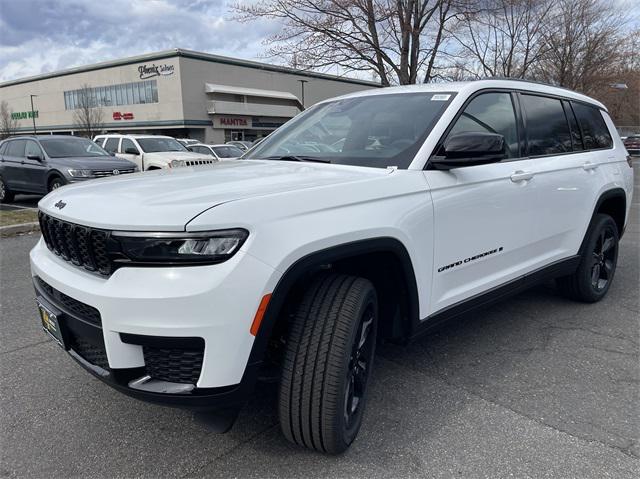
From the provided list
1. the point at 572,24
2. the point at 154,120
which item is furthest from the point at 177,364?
the point at 154,120

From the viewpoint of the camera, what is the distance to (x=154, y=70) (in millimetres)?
59375

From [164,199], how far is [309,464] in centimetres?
134

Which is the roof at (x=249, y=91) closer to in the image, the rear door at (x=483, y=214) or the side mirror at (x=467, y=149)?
the rear door at (x=483, y=214)

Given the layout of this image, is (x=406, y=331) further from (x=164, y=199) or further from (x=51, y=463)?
(x=51, y=463)

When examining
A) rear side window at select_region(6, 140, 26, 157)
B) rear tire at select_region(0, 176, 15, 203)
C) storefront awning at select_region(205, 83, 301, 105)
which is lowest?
rear tire at select_region(0, 176, 15, 203)

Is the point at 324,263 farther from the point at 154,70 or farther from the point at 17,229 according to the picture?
the point at 154,70

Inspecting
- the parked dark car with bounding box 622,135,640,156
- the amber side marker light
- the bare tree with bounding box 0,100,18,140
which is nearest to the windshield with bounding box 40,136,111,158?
the amber side marker light

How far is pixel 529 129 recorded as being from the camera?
145 inches

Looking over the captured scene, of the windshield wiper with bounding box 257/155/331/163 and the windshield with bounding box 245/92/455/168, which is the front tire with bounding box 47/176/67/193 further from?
the windshield wiper with bounding box 257/155/331/163

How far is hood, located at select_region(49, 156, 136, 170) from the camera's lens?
33.7 feet

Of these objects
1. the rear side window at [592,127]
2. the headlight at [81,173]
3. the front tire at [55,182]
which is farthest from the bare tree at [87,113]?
the rear side window at [592,127]

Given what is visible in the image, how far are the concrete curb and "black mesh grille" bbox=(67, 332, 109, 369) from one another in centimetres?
657

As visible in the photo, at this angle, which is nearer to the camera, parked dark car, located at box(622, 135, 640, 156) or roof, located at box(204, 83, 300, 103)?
parked dark car, located at box(622, 135, 640, 156)

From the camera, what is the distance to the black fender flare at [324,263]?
6.63ft
